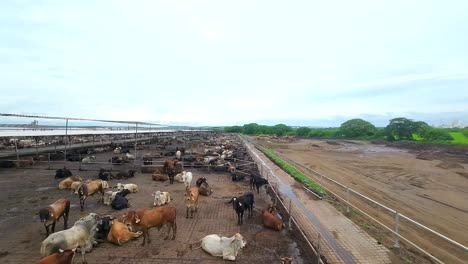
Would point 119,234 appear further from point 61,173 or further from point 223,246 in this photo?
point 61,173

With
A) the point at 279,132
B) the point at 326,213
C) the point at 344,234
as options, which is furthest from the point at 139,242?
the point at 279,132

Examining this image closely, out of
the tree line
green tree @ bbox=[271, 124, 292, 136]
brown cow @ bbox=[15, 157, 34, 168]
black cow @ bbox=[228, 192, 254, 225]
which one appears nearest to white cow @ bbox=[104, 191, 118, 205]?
black cow @ bbox=[228, 192, 254, 225]

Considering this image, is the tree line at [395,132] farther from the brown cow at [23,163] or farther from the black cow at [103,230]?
the brown cow at [23,163]

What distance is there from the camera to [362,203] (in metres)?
14.1

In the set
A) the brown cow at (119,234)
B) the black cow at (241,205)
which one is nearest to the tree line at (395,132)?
the black cow at (241,205)

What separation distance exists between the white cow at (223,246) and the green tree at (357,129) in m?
84.5

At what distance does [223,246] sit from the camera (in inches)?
279

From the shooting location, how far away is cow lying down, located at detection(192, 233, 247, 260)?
6.92m

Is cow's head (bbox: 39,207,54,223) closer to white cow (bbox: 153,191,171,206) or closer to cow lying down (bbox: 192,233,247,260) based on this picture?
white cow (bbox: 153,191,171,206)

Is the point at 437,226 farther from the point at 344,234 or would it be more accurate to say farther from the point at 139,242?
the point at 139,242

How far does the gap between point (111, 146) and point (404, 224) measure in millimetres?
33068

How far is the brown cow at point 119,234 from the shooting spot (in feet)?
24.1

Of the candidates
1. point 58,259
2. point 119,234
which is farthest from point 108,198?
point 58,259

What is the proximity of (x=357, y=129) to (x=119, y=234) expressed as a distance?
87.7 m
